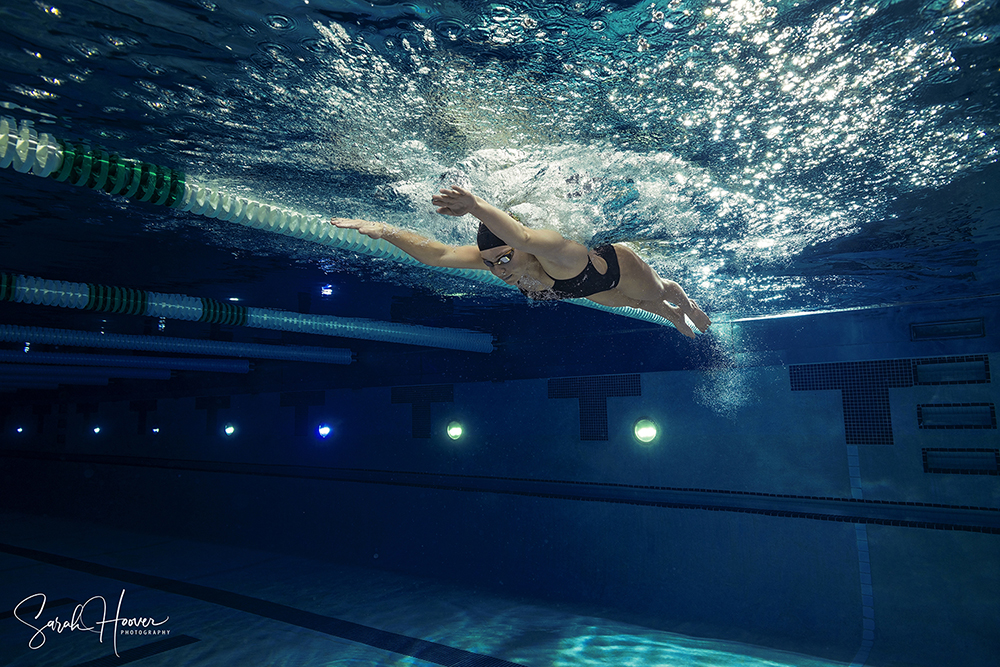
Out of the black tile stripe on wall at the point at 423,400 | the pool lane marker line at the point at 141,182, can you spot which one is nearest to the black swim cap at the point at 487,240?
the pool lane marker line at the point at 141,182

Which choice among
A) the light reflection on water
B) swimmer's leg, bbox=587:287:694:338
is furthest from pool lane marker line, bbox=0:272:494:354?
swimmer's leg, bbox=587:287:694:338

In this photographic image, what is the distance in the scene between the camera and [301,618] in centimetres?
746

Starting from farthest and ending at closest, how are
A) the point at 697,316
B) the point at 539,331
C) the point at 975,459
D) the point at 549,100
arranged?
the point at 539,331, the point at 975,459, the point at 697,316, the point at 549,100

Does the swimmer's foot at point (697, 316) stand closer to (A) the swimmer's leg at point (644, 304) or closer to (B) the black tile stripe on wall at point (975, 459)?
(A) the swimmer's leg at point (644, 304)

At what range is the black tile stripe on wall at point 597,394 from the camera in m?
8.45

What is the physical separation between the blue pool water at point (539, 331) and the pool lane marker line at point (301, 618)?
77 mm

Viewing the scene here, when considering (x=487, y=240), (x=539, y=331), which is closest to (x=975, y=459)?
(x=539, y=331)

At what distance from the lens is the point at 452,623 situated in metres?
7.30

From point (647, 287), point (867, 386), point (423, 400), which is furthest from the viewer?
point (423, 400)

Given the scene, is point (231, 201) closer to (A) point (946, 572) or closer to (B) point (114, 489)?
(A) point (946, 572)

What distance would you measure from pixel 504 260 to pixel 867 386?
585 cm

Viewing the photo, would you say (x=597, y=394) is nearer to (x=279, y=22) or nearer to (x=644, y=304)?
(x=644, y=304)

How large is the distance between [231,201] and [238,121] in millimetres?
660

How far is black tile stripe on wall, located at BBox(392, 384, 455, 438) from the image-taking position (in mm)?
10078
